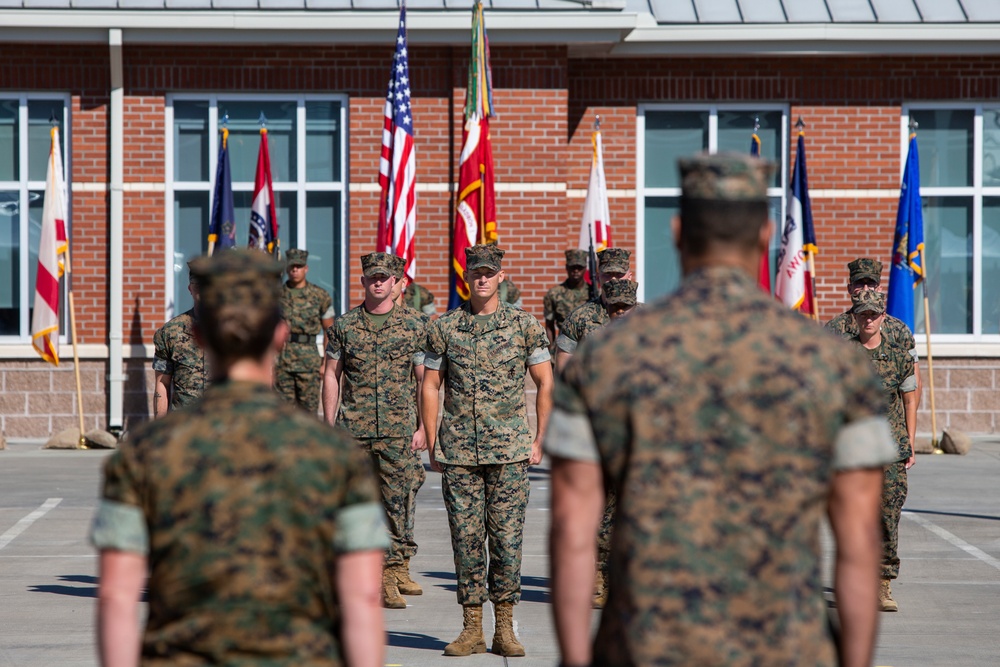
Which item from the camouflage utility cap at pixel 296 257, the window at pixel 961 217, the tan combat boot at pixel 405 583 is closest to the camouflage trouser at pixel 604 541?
the tan combat boot at pixel 405 583

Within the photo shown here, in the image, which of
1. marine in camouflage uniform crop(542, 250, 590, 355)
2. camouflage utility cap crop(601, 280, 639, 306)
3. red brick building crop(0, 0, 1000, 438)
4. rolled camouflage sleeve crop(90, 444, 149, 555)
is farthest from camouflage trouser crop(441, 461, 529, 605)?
red brick building crop(0, 0, 1000, 438)

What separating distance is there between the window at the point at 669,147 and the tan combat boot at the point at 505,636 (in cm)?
1061

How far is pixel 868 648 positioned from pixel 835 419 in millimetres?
511

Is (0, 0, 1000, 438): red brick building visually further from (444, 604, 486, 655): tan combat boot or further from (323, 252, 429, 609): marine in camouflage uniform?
(444, 604, 486, 655): tan combat boot

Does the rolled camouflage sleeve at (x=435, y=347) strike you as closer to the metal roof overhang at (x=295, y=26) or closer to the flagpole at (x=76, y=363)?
the metal roof overhang at (x=295, y=26)

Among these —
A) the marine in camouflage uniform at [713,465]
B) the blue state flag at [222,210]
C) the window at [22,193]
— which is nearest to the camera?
the marine in camouflage uniform at [713,465]

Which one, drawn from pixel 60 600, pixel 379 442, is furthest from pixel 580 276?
pixel 60 600

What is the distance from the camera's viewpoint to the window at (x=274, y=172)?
55.1 feet

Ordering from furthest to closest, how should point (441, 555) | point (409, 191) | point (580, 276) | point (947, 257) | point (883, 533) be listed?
point (947, 257) < point (580, 276) < point (409, 191) < point (441, 555) < point (883, 533)

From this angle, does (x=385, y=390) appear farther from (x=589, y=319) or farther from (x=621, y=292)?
(x=621, y=292)

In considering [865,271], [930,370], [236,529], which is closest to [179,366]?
[865,271]

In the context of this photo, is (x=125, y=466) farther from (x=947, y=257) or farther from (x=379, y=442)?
(x=947, y=257)

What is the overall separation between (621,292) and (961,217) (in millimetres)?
10854

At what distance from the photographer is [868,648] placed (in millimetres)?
3057
